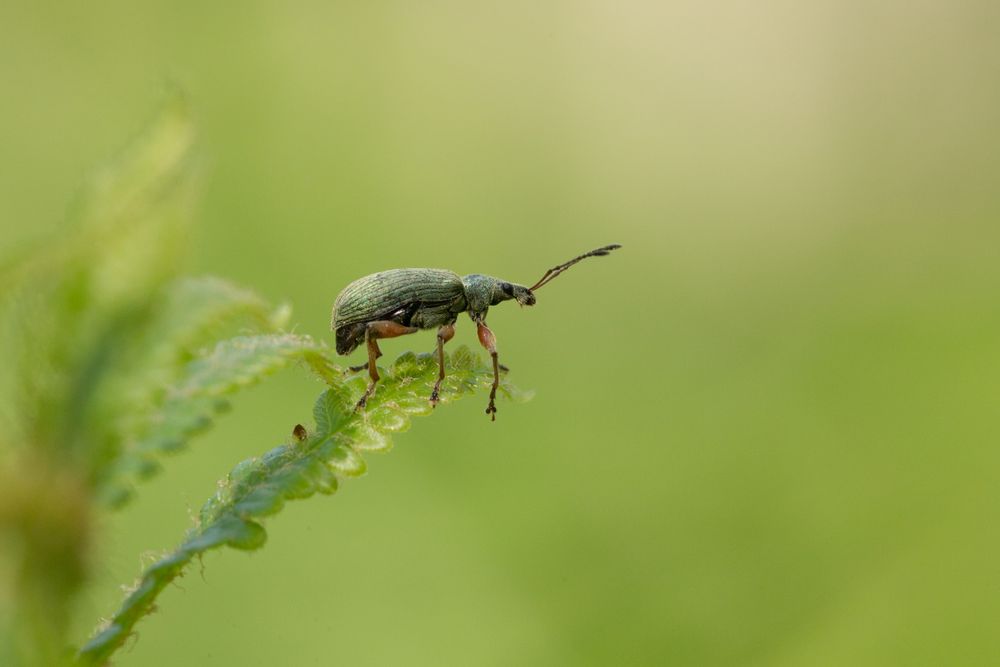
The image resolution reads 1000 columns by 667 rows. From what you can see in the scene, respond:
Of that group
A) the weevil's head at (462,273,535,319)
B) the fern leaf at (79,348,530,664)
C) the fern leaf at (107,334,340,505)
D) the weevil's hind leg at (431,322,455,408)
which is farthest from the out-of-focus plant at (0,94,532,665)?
the weevil's head at (462,273,535,319)

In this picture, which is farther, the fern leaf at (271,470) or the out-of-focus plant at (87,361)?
the fern leaf at (271,470)

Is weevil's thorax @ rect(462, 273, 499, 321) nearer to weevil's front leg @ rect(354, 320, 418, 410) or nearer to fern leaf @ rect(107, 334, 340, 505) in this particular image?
weevil's front leg @ rect(354, 320, 418, 410)

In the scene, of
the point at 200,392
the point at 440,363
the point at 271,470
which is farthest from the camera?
the point at 440,363

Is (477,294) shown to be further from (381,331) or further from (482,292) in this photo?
(381,331)

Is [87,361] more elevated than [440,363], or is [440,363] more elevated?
[87,361]

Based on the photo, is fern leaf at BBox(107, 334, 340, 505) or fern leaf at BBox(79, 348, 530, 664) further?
fern leaf at BBox(79, 348, 530, 664)

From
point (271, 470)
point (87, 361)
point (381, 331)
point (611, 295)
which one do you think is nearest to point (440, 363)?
point (381, 331)

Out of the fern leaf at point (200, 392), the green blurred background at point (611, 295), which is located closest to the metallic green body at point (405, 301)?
the green blurred background at point (611, 295)

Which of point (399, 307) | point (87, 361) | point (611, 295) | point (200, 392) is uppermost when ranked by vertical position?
point (87, 361)

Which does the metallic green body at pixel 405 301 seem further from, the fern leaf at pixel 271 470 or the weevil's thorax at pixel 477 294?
the fern leaf at pixel 271 470

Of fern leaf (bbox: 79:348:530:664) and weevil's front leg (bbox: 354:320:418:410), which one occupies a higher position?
fern leaf (bbox: 79:348:530:664)
